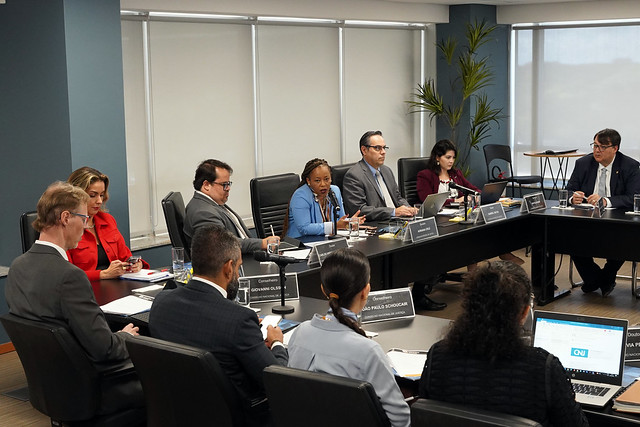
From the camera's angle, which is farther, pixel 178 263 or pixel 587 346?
pixel 178 263

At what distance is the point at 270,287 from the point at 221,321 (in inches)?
39.3

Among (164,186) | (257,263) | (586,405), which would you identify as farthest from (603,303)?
(586,405)

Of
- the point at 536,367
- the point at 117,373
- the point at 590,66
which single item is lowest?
the point at 117,373

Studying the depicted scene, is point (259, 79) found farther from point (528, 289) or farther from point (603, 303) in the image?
point (528, 289)

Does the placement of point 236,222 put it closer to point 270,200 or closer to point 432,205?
point 270,200

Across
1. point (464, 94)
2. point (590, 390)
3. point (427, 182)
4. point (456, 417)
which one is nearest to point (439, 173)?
point (427, 182)

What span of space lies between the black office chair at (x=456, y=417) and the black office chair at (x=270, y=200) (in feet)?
10.9

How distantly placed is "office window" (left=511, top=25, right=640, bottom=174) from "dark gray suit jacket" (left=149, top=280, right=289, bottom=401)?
657 cm

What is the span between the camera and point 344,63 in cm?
780

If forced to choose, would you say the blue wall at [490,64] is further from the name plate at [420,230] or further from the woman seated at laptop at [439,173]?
the name plate at [420,230]

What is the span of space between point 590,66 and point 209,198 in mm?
5381

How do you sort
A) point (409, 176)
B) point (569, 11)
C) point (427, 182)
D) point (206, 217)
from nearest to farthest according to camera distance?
point (206, 217)
point (427, 182)
point (409, 176)
point (569, 11)

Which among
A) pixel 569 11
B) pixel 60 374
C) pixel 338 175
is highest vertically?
pixel 569 11

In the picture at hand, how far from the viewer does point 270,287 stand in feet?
12.0
